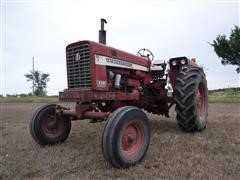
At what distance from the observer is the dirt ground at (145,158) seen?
381cm

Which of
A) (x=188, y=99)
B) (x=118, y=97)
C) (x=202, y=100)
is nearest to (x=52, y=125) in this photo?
(x=118, y=97)

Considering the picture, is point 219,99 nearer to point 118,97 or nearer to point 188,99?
point 188,99

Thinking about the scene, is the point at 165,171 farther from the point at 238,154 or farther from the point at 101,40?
the point at 101,40

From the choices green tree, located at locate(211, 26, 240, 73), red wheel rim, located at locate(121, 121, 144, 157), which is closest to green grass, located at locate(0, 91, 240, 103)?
green tree, located at locate(211, 26, 240, 73)

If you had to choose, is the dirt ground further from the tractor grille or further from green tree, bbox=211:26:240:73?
green tree, bbox=211:26:240:73

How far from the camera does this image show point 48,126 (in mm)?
5848

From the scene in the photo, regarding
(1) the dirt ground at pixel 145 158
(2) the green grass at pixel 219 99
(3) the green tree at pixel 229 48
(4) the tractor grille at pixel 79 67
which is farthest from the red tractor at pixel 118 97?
(3) the green tree at pixel 229 48

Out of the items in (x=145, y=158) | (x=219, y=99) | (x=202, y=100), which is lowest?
(x=145, y=158)

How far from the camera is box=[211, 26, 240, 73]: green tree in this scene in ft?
117

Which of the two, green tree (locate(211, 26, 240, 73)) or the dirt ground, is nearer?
the dirt ground

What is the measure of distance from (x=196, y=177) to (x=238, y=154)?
1.31 metres

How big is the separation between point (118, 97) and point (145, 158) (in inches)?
46.8

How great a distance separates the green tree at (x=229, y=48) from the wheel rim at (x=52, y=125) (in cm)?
3299

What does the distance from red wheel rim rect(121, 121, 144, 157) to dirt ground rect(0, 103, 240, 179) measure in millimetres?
213
